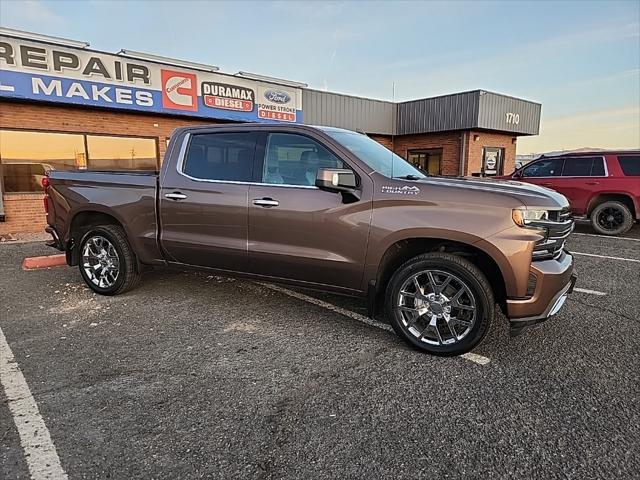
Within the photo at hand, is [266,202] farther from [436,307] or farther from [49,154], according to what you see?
[49,154]

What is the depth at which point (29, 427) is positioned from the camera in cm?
255

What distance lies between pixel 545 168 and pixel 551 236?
29.5 feet

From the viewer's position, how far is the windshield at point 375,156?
3896mm

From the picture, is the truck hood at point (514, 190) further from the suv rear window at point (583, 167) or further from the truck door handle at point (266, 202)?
the suv rear window at point (583, 167)

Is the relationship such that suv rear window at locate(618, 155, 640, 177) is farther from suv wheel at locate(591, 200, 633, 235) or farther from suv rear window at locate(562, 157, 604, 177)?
suv wheel at locate(591, 200, 633, 235)

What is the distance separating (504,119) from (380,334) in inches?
629

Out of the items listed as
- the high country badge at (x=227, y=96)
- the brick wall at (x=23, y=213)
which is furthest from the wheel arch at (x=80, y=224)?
the high country badge at (x=227, y=96)

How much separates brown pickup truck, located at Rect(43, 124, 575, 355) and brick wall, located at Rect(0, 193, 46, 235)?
6.40m

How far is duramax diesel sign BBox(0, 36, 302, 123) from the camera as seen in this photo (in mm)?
9070

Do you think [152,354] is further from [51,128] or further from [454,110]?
[454,110]

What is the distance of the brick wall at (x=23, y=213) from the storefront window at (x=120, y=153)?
4.88ft

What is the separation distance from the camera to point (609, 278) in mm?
6020

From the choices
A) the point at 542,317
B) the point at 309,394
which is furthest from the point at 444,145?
the point at 309,394

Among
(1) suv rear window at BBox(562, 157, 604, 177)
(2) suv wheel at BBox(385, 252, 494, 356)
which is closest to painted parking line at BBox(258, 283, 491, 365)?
(2) suv wheel at BBox(385, 252, 494, 356)
